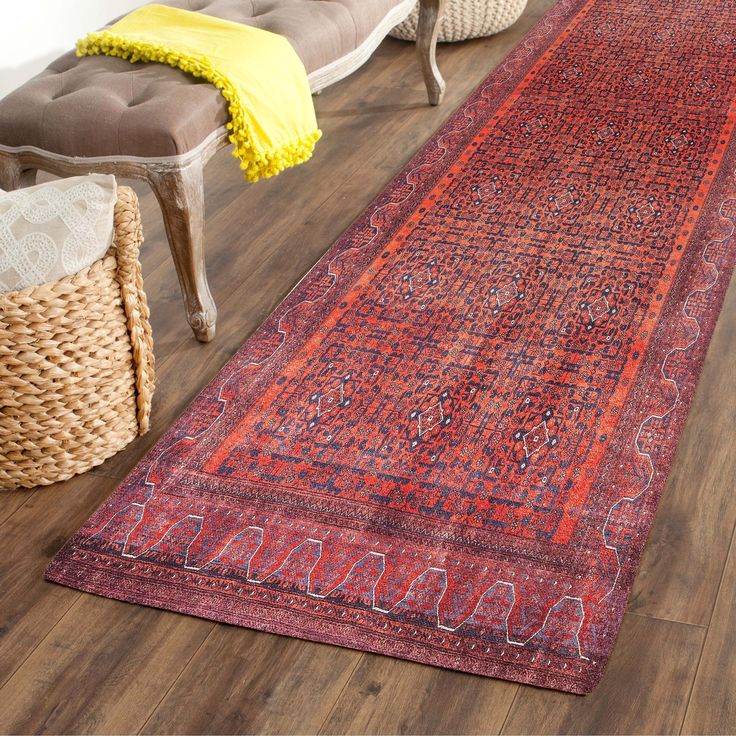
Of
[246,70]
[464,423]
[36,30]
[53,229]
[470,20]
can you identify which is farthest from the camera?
[470,20]

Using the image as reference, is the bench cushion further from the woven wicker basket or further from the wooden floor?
the wooden floor

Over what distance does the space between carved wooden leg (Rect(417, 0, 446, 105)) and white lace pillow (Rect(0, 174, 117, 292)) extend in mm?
1645

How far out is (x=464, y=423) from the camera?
187cm

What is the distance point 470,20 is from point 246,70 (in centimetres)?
156

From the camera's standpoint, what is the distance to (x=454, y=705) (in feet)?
4.53

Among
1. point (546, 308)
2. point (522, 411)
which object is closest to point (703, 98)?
point (546, 308)

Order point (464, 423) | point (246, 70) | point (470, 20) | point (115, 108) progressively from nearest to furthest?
point (464, 423) < point (115, 108) < point (246, 70) < point (470, 20)

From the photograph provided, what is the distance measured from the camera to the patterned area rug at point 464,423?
1.53 meters

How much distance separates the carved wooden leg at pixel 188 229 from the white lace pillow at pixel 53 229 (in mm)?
289

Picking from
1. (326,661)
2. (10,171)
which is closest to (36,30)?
(10,171)

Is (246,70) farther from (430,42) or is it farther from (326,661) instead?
(326,661)

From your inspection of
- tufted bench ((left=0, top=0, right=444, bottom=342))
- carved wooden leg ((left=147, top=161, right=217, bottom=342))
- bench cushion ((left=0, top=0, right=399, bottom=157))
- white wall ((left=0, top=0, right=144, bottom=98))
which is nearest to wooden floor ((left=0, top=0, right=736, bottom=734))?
carved wooden leg ((left=147, top=161, right=217, bottom=342))

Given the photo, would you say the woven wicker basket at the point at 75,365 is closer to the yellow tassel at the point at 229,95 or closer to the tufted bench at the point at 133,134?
the tufted bench at the point at 133,134

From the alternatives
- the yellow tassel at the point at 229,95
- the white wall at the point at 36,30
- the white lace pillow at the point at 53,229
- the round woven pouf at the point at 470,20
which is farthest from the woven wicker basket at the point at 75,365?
the round woven pouf at the point at 470,20
